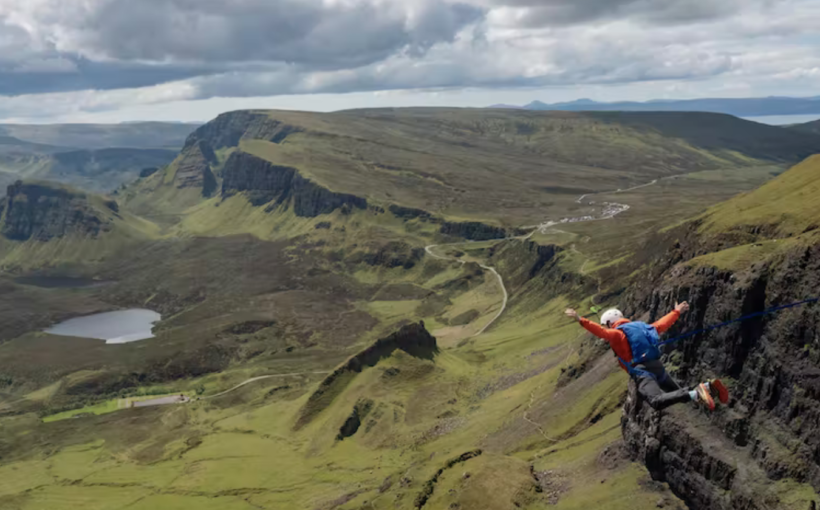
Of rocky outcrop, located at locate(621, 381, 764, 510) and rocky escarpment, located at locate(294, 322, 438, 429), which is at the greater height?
rocky outcrop, located at locate(621, 381, 764, 510)

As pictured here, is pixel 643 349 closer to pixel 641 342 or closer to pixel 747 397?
pixel 641 342

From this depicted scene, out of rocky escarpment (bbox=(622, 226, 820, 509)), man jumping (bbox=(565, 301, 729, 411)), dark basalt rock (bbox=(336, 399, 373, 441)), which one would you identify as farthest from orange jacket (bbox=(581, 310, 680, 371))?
dark basalt rock (bbox=(336, 399, 373, 441))

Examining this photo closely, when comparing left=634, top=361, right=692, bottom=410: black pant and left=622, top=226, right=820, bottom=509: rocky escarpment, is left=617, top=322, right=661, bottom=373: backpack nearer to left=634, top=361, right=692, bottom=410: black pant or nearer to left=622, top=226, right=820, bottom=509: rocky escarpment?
left=634, top=361, right=692, bottom=410: black pant

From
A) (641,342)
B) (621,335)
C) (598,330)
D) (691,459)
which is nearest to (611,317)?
(621,335)

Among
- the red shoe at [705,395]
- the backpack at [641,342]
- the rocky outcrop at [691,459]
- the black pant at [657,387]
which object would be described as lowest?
the rocky outcrop at [691,459]

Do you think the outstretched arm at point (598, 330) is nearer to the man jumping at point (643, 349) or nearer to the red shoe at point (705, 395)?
the man jumping at point (643, 349)

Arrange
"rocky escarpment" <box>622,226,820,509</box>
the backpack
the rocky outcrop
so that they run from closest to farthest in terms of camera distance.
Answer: the backpack < "rocky escarpment" <box>622,226,820,509</box> < the rocky outcrop

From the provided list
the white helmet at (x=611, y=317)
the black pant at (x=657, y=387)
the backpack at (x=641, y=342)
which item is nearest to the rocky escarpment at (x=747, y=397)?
the black pant at (x=657, y=387)
